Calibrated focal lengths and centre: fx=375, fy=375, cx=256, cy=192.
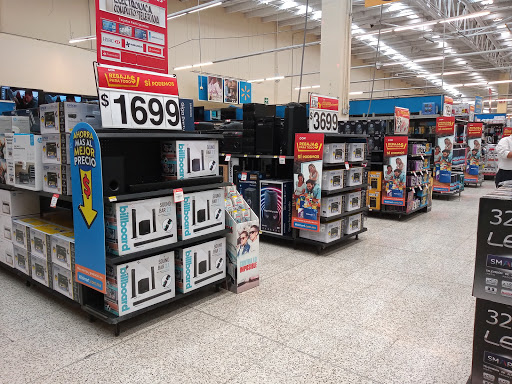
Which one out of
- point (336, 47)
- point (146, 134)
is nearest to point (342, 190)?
point (146, 134)

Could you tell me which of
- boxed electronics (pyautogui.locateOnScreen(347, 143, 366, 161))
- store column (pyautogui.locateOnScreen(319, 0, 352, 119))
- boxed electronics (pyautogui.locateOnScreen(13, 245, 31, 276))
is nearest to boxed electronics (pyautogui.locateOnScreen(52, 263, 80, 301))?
boxed electronics (pyautogui.locateOnScreen(13, 245, 31, 276))

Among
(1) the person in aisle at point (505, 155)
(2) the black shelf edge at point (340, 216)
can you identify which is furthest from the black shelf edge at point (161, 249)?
(1) the person in aisle at point (505, 155)

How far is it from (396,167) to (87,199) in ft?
18.2

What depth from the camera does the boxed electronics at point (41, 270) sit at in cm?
320

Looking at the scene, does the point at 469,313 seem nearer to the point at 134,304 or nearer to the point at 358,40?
the point at 134,304

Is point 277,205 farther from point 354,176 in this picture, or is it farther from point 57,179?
point 57,179

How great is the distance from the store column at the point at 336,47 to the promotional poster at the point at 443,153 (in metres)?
2.61

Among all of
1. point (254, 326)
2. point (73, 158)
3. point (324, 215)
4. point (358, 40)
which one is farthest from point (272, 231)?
point (358, 40)

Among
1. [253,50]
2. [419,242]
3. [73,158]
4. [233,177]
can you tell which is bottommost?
[419,242]

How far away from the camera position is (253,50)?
15227 mm

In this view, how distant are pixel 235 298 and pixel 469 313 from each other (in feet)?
6.58

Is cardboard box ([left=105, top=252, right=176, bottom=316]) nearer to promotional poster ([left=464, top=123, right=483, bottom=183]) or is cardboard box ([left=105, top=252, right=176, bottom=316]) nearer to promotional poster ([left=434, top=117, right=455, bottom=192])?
promotional poster ([left=434, top=117, right=455, bottom=192])

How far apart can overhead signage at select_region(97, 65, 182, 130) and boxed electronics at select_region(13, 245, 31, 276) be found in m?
1.70

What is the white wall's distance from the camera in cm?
941
